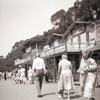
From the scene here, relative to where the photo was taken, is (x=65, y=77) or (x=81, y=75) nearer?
(x=65, y=77)

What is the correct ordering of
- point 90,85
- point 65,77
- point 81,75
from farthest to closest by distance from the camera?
point 81,75, point 65,77, point 90,85

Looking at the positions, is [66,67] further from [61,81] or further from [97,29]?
[97,29]

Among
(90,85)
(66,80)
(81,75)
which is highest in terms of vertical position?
(81,75)

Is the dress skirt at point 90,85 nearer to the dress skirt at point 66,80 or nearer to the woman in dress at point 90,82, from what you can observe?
the woman in dress at point 90,82

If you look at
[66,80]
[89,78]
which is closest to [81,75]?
[66,80]

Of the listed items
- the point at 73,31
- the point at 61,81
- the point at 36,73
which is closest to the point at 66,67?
the point at 61,81

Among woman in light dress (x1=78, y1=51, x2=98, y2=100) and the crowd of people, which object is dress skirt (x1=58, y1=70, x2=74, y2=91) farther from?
woman in light dress (x1=78, y1=51, x2=98, y2=100)

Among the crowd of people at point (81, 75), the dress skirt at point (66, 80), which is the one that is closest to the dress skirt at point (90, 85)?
the crowd of people at point (81, 75)

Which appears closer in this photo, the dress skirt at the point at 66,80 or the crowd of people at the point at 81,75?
the crowd of people at the point at 81,75

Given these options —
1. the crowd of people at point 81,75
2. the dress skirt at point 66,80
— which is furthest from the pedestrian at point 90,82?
the dress skirt at point 66,80

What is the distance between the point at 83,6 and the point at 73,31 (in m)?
5.47

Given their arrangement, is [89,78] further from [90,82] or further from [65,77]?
[65,77]

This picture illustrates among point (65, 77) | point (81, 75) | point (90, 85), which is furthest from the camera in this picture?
point (81, 75)

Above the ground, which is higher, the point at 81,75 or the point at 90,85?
the point at 81,75
